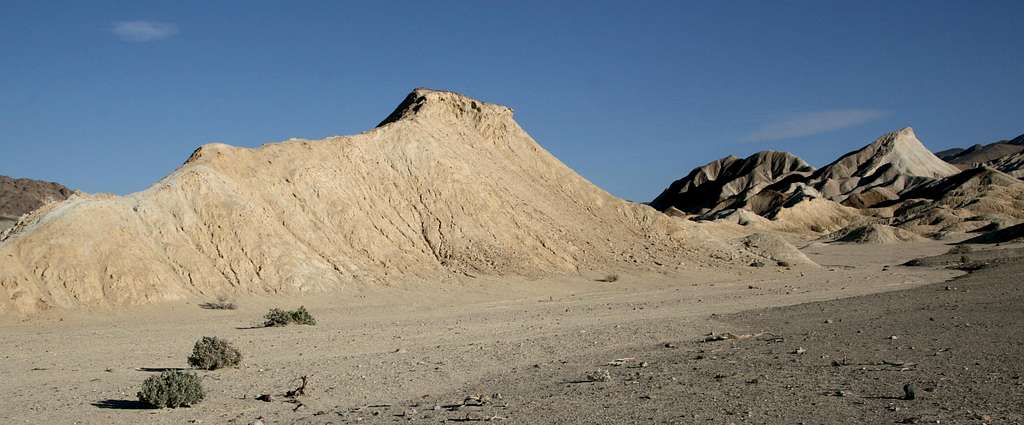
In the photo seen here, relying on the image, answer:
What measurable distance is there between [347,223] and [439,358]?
17360 millimetres

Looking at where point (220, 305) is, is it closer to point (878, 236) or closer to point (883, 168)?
point (878, 236)

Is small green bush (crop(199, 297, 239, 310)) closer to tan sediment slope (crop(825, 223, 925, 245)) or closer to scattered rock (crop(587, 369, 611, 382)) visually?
scattered rock (crop(587, 369, 611, 382))

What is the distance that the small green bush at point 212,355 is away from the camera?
1408 cm

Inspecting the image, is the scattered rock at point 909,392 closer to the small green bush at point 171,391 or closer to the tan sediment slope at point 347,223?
the small green bush at point 171,391

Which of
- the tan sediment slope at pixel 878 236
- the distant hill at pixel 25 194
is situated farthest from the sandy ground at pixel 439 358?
the distant hill at pixel 25 194

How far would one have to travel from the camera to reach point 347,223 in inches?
1250

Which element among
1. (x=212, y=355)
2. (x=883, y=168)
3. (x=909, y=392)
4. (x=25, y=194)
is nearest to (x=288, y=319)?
(x=212, y=355)

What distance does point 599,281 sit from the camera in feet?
110

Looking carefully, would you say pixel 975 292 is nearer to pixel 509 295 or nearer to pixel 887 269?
pixel 509 295

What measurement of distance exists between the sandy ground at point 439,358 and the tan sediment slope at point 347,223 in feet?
5.15

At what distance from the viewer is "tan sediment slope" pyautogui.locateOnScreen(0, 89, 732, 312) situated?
24625 mm

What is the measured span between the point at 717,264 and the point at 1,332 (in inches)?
1116

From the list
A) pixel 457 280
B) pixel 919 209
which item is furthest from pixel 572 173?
pixel 919 209

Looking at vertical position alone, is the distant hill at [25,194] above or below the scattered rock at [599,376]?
above
